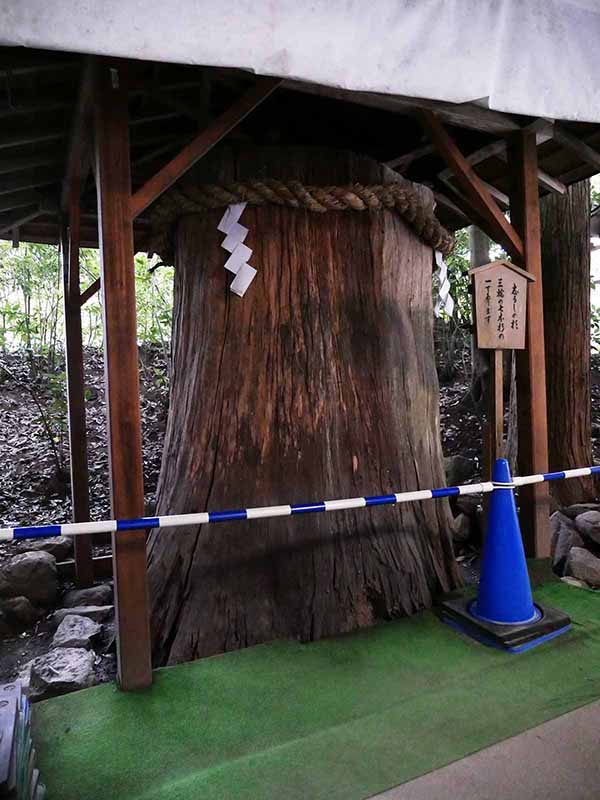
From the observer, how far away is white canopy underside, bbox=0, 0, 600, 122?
176 centimetres

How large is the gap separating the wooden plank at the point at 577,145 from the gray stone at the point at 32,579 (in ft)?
15.7

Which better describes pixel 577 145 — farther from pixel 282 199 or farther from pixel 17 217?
pixel 17 217

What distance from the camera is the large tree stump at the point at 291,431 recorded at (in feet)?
9.12

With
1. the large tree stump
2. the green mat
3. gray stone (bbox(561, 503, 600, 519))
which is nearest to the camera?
the green mat

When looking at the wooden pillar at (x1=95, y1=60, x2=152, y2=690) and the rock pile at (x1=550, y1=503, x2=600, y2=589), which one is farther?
the rock pile at (x1=550, y1=503, x2=600, y2=589)

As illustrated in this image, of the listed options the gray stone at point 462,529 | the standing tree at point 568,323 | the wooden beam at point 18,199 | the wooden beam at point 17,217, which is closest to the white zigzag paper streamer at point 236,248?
the wooden beam at point 18,199

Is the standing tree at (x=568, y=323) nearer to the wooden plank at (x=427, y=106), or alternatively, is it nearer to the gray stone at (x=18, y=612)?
the wooden plank at (x=427, y=106)

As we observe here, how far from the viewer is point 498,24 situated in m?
2.27

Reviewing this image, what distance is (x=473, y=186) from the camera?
3.16 m

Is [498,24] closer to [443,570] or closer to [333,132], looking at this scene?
[333,132]

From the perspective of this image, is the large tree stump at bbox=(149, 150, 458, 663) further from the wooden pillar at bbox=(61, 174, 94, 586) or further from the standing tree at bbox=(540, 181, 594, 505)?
the standing tree at bbox=(540, 181, 594, 505)

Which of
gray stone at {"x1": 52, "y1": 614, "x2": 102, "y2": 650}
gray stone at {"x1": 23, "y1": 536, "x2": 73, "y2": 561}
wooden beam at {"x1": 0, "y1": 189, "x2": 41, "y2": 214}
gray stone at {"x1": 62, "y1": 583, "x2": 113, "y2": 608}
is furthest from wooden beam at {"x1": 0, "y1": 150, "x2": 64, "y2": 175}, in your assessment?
gray stone at {"x1": 23, "y1": 536, "x2": 73, "y2": 561}

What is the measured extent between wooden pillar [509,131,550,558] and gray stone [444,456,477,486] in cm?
270

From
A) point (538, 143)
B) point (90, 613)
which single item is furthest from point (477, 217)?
point (90, 613)
